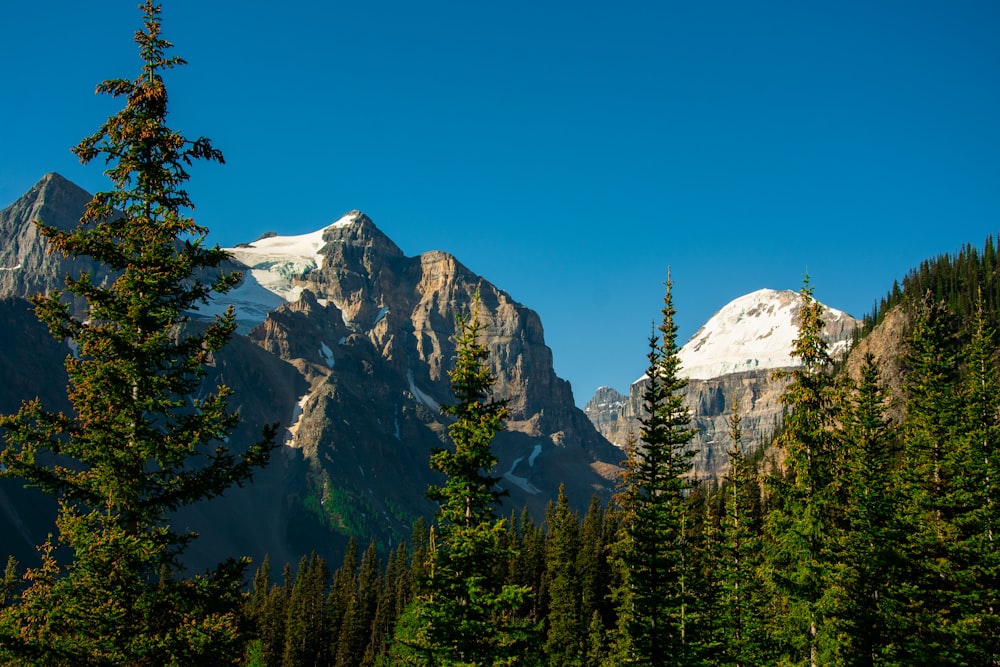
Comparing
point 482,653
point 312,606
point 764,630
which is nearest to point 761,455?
point 312,606

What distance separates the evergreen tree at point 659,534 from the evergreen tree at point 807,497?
158 inches

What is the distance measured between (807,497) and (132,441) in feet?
70.5

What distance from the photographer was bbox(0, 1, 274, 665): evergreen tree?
577 inches

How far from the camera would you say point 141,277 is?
16.1m

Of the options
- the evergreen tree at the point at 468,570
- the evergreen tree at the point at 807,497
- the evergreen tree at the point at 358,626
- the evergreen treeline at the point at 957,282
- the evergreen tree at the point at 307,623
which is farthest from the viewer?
the evergreen treeline at the point at 957,282

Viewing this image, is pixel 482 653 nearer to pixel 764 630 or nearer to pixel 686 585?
pixel 686 585

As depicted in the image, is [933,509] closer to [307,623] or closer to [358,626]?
[358,626]

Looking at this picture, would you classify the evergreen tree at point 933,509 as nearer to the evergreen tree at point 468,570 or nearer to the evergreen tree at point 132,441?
the evergreen tree at point 468,570

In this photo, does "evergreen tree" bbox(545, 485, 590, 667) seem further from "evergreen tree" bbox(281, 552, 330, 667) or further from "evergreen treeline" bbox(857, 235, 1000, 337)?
"evergreen treeline" bbox(857, 235, 1000, 337)

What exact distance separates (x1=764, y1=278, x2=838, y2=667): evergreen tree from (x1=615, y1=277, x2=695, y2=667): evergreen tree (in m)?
4.01

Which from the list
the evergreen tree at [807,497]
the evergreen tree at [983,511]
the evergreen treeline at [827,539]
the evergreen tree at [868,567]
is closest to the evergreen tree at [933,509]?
the evergreen treeline at [827,539]

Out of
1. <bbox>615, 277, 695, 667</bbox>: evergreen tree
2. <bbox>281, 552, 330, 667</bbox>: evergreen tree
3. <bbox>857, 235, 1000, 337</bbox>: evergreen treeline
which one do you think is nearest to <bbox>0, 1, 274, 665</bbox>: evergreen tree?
<bbox>615, 277, 695, 667</bbox>: evergreen tree

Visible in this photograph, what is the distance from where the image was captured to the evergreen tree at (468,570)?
21.3 metres

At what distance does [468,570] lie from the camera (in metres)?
21.8
